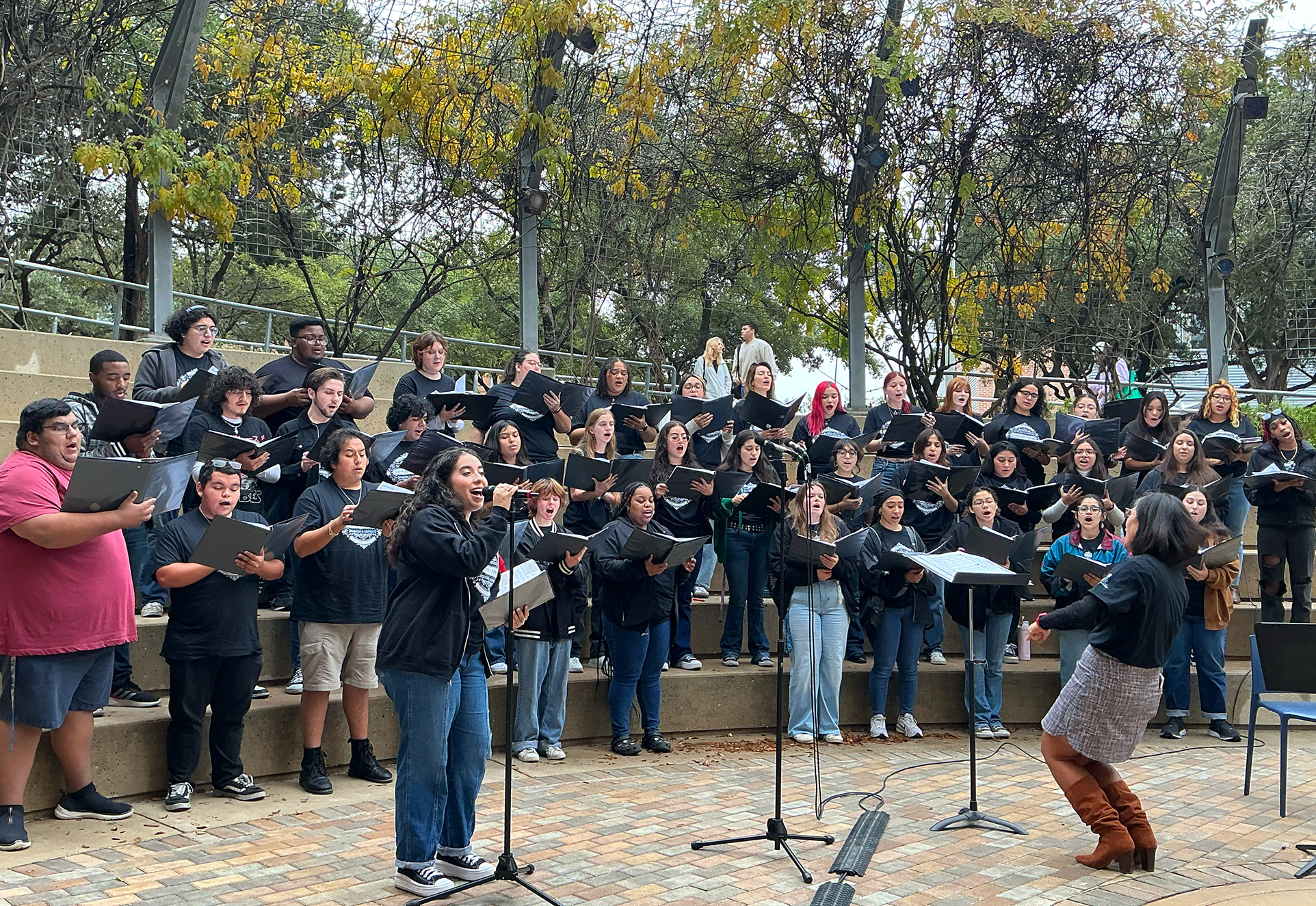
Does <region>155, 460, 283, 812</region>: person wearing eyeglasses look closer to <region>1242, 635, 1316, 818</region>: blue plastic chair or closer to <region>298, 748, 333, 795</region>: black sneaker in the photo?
<region>298, 748, 333, 795</region>: black sneaker

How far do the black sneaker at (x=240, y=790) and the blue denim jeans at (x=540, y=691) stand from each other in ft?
6.14

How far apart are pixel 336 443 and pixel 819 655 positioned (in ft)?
12.6

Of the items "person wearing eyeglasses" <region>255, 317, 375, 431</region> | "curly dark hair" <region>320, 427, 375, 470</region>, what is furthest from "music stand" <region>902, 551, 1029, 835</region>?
"person wearing eyeglasses" <region>255, 317, 375, 431</region>

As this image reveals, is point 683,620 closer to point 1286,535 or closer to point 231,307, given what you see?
point 1286,535

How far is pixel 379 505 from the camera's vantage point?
618 centimetres

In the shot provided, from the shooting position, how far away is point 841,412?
35.6ft

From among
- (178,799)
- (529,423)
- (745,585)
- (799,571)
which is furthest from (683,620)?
(178,799)

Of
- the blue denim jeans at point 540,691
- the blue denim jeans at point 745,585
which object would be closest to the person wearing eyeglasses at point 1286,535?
the blue denim jeans at point 745,585

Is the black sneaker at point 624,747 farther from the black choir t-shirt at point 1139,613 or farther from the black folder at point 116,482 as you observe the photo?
the black folder at point 116,482

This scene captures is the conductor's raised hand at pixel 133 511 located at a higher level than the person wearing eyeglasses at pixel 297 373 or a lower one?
lower

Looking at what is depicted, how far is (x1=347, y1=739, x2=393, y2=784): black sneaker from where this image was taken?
7.20 meters

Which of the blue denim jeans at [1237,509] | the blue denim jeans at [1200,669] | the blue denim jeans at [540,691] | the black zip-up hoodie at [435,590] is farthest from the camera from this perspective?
the blue denim jeans at [1237,509]

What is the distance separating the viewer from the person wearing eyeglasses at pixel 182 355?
7.78m

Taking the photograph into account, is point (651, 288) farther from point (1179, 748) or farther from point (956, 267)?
point (1179, 748)
